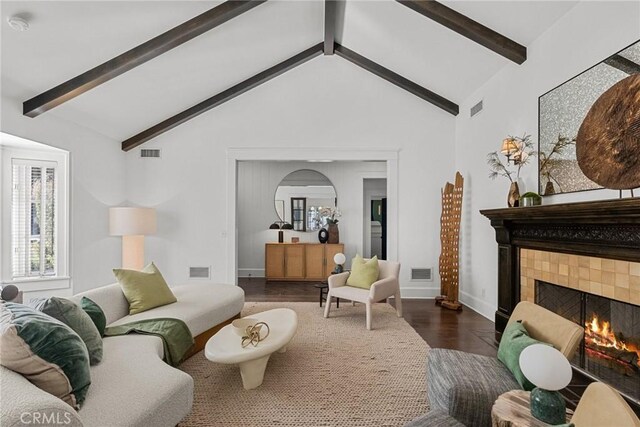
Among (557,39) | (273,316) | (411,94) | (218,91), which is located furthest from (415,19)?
(273,316)

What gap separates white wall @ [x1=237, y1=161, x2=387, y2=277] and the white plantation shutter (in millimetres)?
3659

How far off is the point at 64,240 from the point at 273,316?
127 inches

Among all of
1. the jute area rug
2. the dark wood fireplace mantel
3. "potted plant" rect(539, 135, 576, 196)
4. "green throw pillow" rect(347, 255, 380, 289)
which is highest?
"potted plant" rect(539, 135, 576, 196)

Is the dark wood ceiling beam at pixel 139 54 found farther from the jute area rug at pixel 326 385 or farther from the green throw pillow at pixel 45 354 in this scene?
the jute area rug at pixel 326 385

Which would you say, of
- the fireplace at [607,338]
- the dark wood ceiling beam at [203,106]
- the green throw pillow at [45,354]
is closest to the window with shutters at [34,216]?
the dark wood ceiling beam at [203,106]

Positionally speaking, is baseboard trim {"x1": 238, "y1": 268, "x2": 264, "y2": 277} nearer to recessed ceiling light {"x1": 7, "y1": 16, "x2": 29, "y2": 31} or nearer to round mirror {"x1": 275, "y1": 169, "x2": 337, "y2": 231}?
round mirror {"x1": 275, "y1": 169, "x2": 337, "y2": 231}

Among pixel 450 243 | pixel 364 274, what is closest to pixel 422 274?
pixel 450 243

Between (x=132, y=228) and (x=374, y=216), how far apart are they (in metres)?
5.10

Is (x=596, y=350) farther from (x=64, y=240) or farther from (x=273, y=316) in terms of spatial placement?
(x=64, y=240)

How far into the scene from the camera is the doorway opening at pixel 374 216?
308 inches

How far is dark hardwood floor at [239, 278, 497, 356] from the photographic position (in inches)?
140

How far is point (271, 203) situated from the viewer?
7715 millimetres

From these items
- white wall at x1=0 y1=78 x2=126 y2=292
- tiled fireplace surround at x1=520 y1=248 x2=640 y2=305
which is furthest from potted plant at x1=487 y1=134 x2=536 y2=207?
white wall at x1=0 y1=78 x2=126 y2=292

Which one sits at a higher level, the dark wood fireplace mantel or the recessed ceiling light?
the recessed ceiling light
